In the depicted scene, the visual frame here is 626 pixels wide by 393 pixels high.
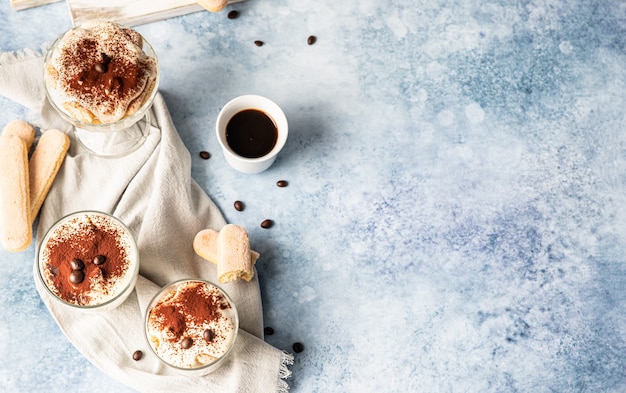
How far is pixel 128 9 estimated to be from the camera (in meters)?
2.86

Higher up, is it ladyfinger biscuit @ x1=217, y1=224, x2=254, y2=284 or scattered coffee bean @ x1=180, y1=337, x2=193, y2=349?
ladyfinger biscuit @ x1=217, y1=224, x2=254, y2=284

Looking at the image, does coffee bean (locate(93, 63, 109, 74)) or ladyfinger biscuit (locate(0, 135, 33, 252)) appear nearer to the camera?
coffee bean (locate(93, 63, 109, 74))

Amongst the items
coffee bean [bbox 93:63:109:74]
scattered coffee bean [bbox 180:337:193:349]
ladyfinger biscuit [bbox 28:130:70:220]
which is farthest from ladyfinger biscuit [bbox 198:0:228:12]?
scattered coffee bean [bbox 180:337:193:349]

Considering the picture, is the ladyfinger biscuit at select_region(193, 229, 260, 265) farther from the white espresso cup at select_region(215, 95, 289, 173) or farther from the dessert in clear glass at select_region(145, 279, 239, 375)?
the white espresso cup at select_region(215, 95, 289, 173)

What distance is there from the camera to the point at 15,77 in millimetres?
2754

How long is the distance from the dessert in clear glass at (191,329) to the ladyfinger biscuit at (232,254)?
111 mm

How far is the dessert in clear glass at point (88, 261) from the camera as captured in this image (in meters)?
2.47

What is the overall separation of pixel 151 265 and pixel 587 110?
2075mm

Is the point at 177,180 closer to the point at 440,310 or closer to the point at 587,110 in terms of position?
the point at 440,310

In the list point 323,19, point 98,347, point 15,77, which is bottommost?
point 98,347

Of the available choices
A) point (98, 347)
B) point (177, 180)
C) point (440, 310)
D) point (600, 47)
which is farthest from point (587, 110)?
point (98, 347)

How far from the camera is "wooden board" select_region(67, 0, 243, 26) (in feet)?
9.26

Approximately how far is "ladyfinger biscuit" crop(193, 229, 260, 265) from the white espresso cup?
0.31m

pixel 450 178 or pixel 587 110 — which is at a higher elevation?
pixel 587 110
